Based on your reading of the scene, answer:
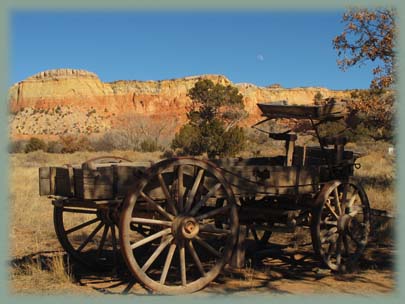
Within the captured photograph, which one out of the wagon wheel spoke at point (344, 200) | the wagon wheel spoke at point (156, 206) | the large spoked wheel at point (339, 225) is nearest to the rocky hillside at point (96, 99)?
the large spoked wheel at point (339, 225)

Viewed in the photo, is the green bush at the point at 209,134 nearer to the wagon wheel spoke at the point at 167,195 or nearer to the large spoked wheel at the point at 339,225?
the large spoked wheel at the point at 339,225

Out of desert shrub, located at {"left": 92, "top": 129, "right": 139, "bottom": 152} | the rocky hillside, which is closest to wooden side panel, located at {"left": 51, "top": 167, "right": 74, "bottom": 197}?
desert shrub, located at {"left": 92, "top": 129, "right": 139, "bottom": 152}

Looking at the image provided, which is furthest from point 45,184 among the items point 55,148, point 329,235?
point 55,148

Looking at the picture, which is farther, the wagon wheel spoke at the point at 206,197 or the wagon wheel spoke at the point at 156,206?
the wagon wheel spoke at the point at 206,197

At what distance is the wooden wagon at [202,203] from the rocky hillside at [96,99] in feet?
213

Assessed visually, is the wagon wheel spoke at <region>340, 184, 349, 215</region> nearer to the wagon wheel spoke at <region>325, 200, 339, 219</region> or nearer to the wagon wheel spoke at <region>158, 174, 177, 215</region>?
the wagon wheel spoke at <region>325, 200, 339, 219</region>

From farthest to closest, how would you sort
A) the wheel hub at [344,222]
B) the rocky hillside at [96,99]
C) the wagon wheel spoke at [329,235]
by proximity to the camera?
the rocky hillside at [96,99]
the wheel hub at [344,222]
the wagon wheel spoke at [329,235]

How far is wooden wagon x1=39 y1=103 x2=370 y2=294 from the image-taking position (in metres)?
4.27

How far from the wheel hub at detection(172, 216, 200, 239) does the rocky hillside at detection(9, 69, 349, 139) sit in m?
66.3

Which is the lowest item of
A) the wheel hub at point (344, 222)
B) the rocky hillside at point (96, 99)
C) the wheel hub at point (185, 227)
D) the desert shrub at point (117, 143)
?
the wheel hub at point (344, 222)

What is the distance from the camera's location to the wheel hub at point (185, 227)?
4293mm

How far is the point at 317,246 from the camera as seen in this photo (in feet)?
16.8

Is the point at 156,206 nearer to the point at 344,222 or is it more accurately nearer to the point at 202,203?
the point at 202,203

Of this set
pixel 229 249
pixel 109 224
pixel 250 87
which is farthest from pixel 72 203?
pixel 250 87
